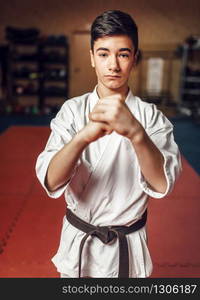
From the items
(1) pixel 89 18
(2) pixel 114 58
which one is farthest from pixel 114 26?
(1) pixel 89 18

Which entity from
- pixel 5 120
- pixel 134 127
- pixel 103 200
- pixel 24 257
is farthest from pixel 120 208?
pixel 5 120

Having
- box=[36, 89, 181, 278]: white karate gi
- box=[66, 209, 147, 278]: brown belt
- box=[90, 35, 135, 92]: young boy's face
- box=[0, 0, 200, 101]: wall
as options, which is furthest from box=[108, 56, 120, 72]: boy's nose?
box=[0, 0, 200, 101]: wall

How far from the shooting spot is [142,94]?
9.34 metres

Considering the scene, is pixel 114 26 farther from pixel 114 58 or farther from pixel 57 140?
pixel 57 140

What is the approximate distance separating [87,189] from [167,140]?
12.6 inches

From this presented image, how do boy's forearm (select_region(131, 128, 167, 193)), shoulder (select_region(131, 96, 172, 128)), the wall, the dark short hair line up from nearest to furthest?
1. boy's forearm (select_region(131, 128, 167, 193))
2. the dark short hair
3. shoulder (select_region(131, 96, 172, 128))
4. the wall

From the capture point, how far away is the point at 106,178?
1025 millimetres

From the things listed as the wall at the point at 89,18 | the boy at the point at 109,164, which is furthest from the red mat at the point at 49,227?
the wall at the point at 89,18

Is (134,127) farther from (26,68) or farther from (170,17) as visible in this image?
(170,17)

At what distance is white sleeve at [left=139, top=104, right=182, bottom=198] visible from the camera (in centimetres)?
90

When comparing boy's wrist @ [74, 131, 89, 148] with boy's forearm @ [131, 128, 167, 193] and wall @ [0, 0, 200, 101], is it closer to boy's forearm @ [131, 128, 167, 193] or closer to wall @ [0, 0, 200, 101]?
boy's forearm @ [131, 128, 167, 193]

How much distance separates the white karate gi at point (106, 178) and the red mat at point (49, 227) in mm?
1062

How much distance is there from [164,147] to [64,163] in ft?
1.08

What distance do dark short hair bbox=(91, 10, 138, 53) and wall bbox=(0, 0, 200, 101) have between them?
8.57m
